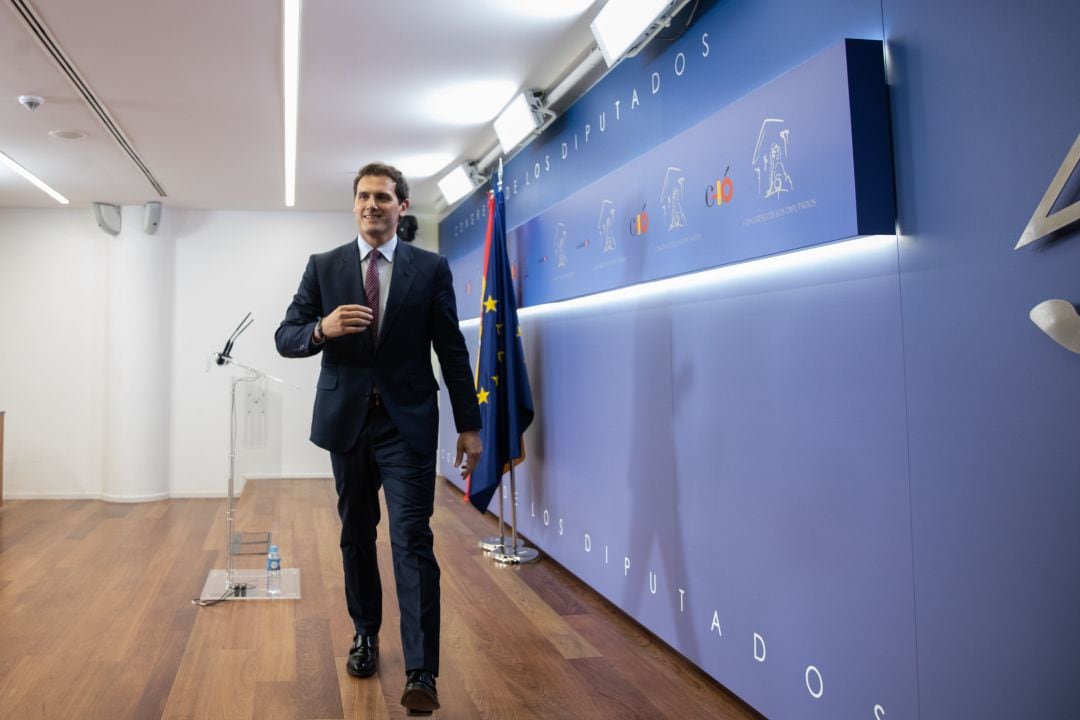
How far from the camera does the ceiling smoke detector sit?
4294 mm

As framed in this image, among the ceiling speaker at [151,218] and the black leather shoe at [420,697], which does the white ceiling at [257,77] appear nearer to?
the ceiling speaker at [151,218]

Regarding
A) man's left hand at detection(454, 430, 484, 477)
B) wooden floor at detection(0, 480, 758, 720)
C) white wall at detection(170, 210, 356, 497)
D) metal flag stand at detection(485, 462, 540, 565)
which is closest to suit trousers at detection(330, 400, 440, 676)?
man's left hand at detection(454, 430, 484, 477)

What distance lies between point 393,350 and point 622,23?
1.54m

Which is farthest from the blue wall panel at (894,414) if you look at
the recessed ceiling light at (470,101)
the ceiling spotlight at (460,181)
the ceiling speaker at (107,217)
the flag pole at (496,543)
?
the ceiling speaker at (107,217)

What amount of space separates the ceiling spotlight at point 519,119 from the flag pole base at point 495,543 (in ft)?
7.71

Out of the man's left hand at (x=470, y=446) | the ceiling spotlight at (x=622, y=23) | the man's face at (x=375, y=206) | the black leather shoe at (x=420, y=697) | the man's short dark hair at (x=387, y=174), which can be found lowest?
the black leather shoe at (x=420, y=697)

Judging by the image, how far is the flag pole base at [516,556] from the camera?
4523 millimetres

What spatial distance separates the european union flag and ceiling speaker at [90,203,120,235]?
14.8ft

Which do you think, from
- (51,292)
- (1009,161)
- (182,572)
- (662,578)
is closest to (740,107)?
(1009,161)

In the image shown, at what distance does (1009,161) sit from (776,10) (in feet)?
3.38

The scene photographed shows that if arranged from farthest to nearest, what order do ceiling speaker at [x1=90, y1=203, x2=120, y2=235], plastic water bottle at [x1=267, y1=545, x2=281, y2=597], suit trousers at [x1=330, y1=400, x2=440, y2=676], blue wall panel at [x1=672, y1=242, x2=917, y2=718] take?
ceiling speaker at [x1=90, y1=203, x2=120, y2=235] < plastic water bottle at [x1=267, y1=545, x2=281, y2=597] < suit trousers at [x1=330, y1=400, x2=440, y2=676] < blue wall panel at [x1=672, y1=242, x2=917, y2=718]

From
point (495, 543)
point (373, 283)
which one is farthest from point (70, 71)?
point (495, 543)

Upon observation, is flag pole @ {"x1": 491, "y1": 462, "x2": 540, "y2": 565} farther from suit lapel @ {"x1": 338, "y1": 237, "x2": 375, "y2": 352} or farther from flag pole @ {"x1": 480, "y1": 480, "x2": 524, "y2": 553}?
suit lapel @ {"x1": 338, "y1": 237, "x2": 375, "y2": 352}

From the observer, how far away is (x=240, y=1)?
321 centimetres
